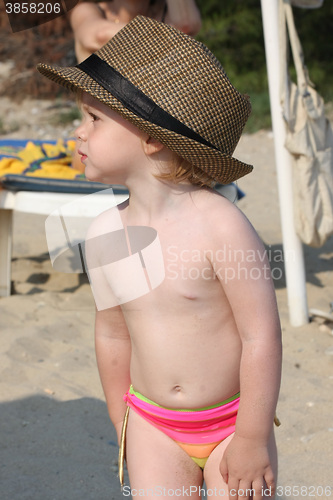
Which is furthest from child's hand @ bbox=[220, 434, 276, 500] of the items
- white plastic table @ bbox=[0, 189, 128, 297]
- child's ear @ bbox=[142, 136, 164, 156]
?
white plastic table @ bbox=[0, 189, 128, 297]

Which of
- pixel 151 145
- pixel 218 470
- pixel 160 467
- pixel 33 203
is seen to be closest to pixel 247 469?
pixel 218 470

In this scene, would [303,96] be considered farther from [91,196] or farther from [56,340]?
[56,340]

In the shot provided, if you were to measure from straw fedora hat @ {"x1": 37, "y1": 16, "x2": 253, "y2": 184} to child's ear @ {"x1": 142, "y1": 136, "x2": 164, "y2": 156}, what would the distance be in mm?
51

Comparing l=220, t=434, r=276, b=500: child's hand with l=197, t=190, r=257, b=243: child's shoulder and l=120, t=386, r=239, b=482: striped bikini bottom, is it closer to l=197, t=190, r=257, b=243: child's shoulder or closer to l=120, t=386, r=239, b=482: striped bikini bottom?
l=120, t=386, r=239, b=482: striped bikini bottom

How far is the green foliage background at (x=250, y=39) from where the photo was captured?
917 centimetres

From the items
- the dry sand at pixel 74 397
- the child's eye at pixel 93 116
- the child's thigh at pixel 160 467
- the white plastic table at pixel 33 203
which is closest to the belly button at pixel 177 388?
the child's thigh at pixel 160 467

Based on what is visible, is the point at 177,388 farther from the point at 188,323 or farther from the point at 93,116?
the point at 93,116

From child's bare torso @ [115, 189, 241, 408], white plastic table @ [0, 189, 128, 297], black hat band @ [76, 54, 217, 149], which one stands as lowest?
white plastic table @ [0, 189, 128, 297]

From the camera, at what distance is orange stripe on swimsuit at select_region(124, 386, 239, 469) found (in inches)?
65.2

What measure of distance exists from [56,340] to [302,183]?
1.48 metres

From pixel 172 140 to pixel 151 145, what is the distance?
0.32 feet

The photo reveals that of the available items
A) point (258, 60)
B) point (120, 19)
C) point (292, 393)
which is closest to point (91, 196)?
point (120, 19)

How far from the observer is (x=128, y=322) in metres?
1.73

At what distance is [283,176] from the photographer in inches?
137
